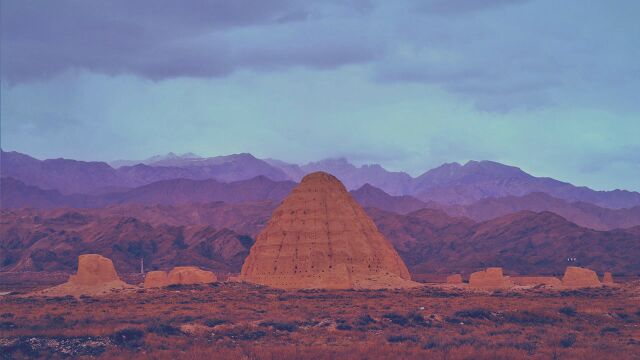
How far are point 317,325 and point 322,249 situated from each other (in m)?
32.7

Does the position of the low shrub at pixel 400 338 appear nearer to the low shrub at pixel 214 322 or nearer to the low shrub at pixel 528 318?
the low shrub at pixel 214 322

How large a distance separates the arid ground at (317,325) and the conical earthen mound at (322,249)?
6.62 meters

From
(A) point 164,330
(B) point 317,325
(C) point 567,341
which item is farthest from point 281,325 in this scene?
(C) point 567,341

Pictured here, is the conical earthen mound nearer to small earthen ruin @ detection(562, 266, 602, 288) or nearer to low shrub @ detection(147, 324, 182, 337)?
small earthen ruin @ detection(562, 266, 602, 288)

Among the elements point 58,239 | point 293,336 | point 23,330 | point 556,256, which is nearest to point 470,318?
point 293,336

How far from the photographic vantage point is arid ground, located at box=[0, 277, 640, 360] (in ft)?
143

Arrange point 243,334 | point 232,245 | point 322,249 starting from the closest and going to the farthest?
point 243,334 → point 322,249 → point 232,245

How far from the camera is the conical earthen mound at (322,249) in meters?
84.4

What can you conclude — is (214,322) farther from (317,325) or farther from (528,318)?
(528,318)

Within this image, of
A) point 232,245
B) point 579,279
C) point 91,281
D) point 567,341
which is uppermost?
point 232,245

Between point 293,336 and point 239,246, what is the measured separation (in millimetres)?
119712

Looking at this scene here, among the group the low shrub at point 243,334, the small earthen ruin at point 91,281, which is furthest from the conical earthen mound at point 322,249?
the low shrub at point 243,334

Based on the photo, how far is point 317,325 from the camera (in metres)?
53.8

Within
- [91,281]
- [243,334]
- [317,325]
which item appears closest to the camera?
[243,334]
